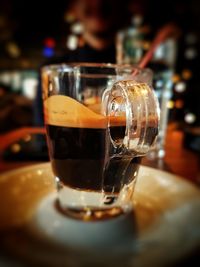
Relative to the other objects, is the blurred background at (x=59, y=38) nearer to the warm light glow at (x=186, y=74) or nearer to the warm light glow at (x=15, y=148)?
the warm light glow at (x=186, y=74)

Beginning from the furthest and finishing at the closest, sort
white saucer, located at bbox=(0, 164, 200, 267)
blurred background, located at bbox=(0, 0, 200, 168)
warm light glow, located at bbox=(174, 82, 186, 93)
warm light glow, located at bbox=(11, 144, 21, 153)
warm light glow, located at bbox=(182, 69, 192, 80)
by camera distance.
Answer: warm light glow, located at bbox=(182, 69, 192, 80), blurred background, located at bbox=(0, 0, 200, 168), warm light glow, located at bbox=(174, 82, 186, 93), warm light glow, located at bbox=(11, 144, 21, 153), white saucer, located at bbox=(0, 164, 200, 267)

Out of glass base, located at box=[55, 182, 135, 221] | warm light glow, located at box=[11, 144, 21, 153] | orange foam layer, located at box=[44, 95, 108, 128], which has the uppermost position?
orange foam layer, located at box=[44, 95, 108, 128]

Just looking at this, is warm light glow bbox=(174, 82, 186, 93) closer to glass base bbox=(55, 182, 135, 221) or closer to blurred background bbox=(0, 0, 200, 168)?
blurred background bbox=(0, 0, 200, 168)

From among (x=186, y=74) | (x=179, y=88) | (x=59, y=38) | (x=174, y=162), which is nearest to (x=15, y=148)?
(x=174, y=162)


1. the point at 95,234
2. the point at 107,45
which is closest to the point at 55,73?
the point at 95,234

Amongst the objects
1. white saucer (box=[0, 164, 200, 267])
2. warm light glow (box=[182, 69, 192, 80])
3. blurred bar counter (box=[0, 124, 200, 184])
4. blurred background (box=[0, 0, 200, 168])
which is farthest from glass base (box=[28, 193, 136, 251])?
warm light glow (box=[182, 69, 192, 80])

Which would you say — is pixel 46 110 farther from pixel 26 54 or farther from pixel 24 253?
pixel 26 54

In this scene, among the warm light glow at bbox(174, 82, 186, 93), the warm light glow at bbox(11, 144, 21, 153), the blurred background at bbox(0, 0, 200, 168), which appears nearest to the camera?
the warm light glow at bbox(11, 144, 21, 153)

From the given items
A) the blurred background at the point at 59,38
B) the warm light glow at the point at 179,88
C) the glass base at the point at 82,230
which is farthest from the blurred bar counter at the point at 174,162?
the blurred background at the point at 59,38
